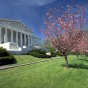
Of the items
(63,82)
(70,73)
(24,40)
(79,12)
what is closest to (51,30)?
(79,12)

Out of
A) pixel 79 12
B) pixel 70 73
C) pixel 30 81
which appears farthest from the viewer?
pixel 79 12

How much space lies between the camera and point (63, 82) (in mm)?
6602

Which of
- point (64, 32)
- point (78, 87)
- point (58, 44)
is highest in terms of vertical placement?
point (64, 32)

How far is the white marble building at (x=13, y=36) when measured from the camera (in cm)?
2863

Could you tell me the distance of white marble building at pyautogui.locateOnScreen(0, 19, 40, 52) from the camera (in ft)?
93.9

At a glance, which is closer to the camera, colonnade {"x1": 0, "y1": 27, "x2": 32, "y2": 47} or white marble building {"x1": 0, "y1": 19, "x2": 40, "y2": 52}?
white marble building {"x1": 0, "y1": 19, "x2": 40, "y2": 52}

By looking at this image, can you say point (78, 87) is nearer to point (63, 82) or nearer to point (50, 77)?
point (63, 82)

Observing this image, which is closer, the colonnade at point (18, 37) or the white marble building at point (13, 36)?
the white marble building at point (13, 36)

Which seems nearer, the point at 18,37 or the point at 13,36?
the point at 13,36

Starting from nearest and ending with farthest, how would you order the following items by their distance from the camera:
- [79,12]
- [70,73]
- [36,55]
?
[70,73], [79,12], [36,55]

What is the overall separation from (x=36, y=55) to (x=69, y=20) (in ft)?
55.6

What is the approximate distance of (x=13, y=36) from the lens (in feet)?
136

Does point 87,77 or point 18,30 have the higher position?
point 18,30

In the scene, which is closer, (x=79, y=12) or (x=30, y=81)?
(x=30, y=81)
